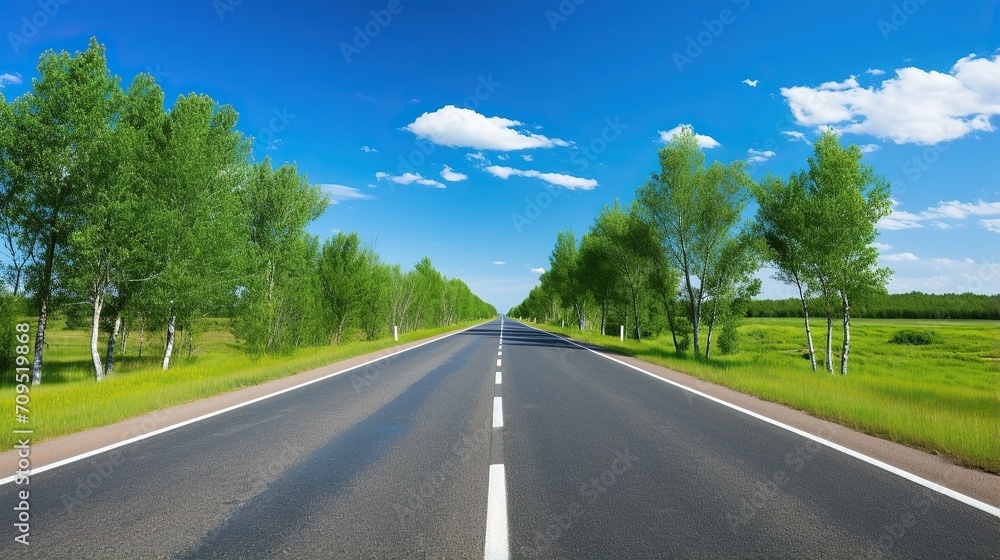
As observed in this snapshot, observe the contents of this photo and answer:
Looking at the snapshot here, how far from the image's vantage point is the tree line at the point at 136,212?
1510cm

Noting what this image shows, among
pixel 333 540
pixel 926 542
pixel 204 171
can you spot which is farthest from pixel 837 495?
pixel 204 171

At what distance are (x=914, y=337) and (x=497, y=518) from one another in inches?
2246

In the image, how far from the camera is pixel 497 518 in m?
3.30

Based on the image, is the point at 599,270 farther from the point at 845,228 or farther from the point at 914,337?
the point at 914,337

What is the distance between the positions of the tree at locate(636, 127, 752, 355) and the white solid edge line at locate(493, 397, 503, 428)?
64.3 ft

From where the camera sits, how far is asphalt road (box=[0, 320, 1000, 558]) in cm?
291

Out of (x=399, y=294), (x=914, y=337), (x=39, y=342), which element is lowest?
(x=914, y=337)

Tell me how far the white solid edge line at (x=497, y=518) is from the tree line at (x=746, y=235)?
61.2 ft

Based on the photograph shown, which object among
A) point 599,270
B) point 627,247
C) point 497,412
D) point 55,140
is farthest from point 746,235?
point 55,140

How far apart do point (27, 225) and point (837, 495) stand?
23666 millimetres

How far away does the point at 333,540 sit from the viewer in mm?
2965

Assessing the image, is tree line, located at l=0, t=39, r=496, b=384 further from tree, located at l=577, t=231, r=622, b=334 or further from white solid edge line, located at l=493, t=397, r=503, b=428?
tree, located at l=577, t=231, r=622, b=334

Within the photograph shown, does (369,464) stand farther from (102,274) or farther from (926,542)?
(102,274)

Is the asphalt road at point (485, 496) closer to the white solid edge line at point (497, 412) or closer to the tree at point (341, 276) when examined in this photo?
the white solid edge line at point (497, 412)
